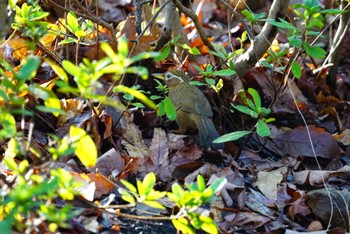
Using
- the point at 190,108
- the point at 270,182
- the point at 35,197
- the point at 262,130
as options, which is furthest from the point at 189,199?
the point at 190,108

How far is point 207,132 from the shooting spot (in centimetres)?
458

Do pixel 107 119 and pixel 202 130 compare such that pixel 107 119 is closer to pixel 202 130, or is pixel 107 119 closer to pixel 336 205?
pixel 202 130

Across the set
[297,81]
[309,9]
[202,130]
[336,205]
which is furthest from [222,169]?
[297,81]

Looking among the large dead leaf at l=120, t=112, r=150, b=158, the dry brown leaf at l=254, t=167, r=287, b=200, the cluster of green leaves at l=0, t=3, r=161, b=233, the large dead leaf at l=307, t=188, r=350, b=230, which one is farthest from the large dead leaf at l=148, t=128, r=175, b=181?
the cluster of green leaves at l=0, t=3, r=161, b=233

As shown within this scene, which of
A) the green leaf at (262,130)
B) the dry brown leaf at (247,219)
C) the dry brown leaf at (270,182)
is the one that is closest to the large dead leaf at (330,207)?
the dry brown leaf at (270,182)

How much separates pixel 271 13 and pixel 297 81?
1.11 metres

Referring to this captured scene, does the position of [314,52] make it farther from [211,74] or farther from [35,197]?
[35,197]

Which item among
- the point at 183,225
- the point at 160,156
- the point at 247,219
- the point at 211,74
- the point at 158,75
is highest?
the point at 183,225

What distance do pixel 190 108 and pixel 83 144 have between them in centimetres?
219

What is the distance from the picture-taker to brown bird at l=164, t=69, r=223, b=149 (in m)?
4.59

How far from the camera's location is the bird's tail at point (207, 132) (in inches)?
179

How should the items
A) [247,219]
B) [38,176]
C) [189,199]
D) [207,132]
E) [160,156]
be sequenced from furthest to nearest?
1. [207,132]
2. [160,156]
3. [247,219]
4. [189,199]
5. [38,176]

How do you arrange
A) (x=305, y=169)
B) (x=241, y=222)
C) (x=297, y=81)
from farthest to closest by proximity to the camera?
1. (x=297, y=81)
2. (x=305, y=169)
3. (x=241, y=222)

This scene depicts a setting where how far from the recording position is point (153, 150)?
436 centimetres
